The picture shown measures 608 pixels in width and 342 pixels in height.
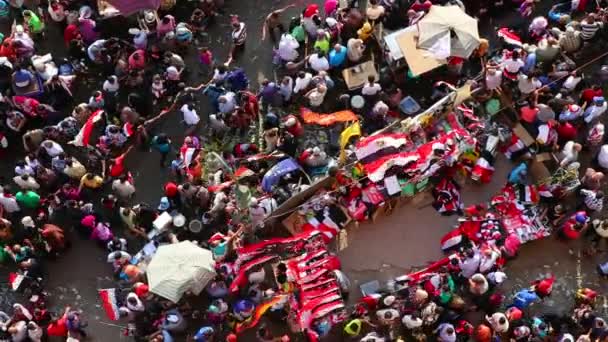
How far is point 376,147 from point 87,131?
663 cm

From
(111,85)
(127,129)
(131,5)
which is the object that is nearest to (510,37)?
(131,5)

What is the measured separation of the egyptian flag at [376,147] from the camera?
17.5 metres

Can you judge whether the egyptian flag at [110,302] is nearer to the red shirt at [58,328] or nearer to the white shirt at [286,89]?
the red shirt at [58,328]

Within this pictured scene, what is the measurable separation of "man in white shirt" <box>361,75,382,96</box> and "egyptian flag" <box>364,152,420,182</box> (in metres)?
1.92

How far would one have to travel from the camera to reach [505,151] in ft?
61.2

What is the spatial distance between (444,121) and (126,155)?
7.67 metres

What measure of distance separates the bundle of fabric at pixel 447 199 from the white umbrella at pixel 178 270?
563 centimetres

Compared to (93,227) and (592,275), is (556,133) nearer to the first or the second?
(592,275)

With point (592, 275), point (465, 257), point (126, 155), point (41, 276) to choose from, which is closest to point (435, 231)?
point (465, 257)

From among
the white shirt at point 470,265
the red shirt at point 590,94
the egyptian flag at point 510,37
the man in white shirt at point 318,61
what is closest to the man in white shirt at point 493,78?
the egyptian flag at point 510,37

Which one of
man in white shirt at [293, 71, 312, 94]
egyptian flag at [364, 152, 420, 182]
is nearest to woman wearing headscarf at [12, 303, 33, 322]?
man in white shirt at [293, 71, 312, 94]

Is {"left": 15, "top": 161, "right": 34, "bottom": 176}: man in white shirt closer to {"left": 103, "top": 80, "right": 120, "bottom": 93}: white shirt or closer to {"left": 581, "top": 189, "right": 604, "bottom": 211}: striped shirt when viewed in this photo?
{"left": 103, "top": 80, "right": 120, "bottom": 93}: white shirt

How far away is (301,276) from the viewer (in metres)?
16.7

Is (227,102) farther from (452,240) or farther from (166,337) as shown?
(452,240)
